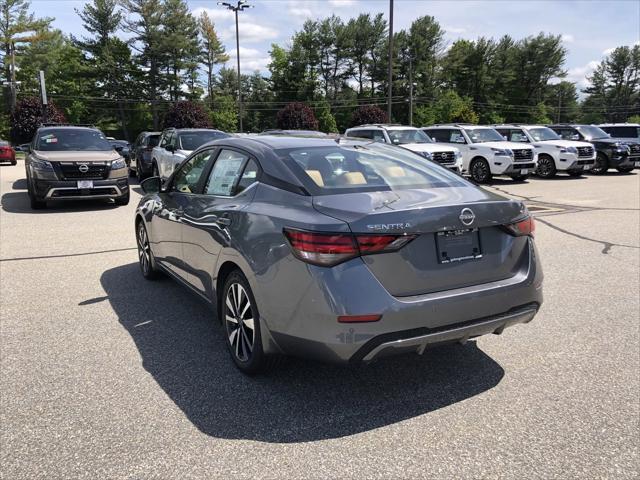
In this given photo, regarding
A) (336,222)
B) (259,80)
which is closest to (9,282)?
(336,222)

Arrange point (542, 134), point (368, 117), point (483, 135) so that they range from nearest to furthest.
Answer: point (483, 135)
point (542, 134)
point (368, 117)

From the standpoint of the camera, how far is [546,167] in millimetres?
19078

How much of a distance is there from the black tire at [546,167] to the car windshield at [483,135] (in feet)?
5.86

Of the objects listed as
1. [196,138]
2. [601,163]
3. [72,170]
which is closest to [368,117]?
[601,163]

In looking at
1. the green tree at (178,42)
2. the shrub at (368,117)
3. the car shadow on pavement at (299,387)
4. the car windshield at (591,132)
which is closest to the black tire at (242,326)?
the car shadow on pavement at (299,387)

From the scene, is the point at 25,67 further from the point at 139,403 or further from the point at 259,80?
the point at 139,403

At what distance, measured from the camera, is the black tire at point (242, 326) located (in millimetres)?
3373

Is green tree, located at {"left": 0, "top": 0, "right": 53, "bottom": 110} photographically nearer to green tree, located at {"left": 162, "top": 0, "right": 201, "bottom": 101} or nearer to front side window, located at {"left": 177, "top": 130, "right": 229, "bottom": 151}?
green tree, located at {"left": 162, "top": 0, "right": 201, "bottom": 101}

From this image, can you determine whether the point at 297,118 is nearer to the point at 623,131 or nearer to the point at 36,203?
the point at 623,131

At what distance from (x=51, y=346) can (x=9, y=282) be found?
2.35m

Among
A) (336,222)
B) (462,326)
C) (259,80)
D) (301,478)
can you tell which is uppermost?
→ (259,80)

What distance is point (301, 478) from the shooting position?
2535mm

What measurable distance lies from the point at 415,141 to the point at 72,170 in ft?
32.3

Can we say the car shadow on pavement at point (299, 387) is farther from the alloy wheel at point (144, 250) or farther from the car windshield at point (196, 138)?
the car windshield at point (196, 138)
